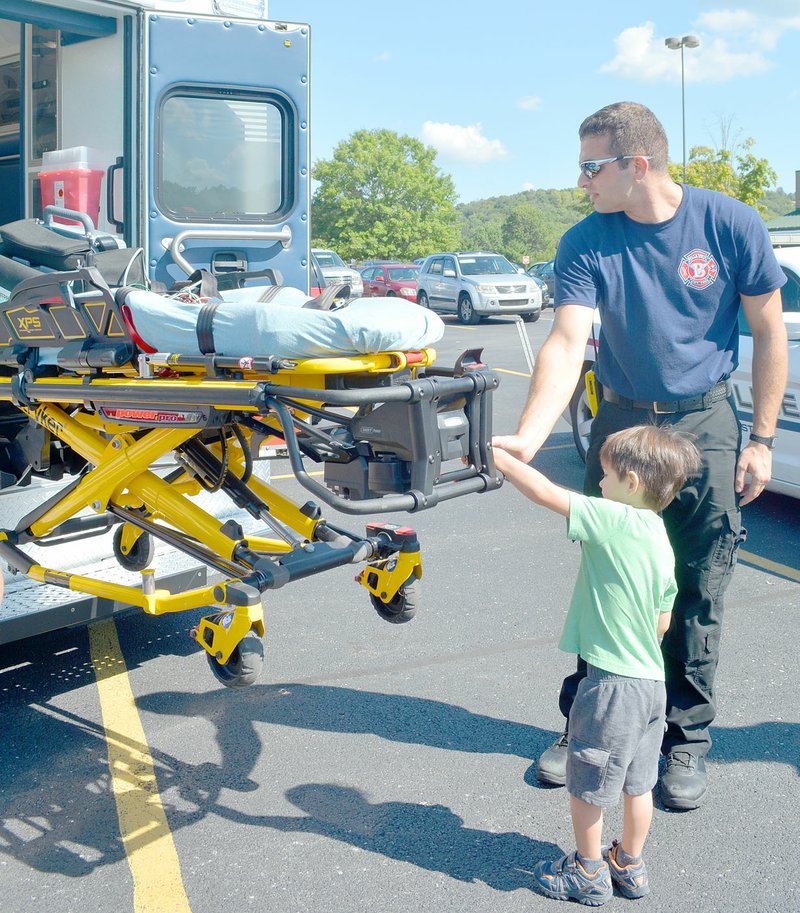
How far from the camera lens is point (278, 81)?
5.84m

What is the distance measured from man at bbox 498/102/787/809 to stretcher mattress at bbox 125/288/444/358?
416 millimetres

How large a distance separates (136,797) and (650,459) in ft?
6.45

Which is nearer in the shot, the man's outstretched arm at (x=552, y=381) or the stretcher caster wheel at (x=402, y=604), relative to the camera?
the man's outstretched arm at (x=552, y=381)

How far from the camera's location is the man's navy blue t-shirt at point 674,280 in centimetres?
315

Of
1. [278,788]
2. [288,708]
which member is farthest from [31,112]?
[278,788]

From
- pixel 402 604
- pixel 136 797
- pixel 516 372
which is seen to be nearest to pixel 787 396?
pixel 402 604

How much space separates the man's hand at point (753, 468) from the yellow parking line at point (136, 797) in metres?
2.05

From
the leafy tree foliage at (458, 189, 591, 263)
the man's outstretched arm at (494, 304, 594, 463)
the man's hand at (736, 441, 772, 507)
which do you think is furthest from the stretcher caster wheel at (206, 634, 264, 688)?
the leafy tree foliage at (458, 189, 591, 263)

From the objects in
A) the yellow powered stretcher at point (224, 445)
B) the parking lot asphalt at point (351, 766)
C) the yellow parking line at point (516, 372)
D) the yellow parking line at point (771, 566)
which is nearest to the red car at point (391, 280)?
the yellow parking line at point (516, 372)

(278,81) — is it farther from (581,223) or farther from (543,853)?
(543,853)

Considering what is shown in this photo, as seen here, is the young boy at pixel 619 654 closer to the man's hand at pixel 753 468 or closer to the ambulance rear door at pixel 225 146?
the man's hand at pixel 753 468

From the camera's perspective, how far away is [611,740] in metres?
2.69

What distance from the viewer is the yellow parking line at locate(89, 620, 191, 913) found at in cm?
284

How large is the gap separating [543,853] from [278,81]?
14.7 feet
